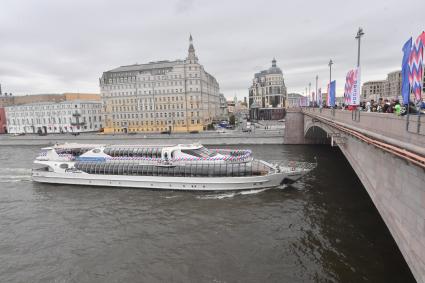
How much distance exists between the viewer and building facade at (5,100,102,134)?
108375 millimetres

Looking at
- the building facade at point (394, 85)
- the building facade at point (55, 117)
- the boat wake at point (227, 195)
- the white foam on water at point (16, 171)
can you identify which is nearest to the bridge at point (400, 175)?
the boat wake at point (227, 195)

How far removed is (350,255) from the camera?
16.6 meters

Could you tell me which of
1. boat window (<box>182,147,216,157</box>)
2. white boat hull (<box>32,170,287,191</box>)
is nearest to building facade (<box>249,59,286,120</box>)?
boat window (<box>182,147,216,157</box>)

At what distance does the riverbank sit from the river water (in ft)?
127

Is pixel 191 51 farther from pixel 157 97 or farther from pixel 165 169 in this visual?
pixel 165 169

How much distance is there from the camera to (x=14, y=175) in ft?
137

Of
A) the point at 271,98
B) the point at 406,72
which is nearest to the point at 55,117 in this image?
the point at 271,98

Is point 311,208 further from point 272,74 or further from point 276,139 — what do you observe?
point 272,74

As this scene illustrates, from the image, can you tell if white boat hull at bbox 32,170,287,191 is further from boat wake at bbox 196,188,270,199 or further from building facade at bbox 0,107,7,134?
building facade at bbox 0,107,7,134

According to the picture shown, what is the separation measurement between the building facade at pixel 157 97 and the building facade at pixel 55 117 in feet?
60.0

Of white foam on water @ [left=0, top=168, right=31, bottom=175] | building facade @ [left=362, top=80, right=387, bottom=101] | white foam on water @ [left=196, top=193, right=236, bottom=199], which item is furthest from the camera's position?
building facade @ [left=362, top=80, right=387, bottom=101]

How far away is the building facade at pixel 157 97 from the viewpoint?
89.4 meters

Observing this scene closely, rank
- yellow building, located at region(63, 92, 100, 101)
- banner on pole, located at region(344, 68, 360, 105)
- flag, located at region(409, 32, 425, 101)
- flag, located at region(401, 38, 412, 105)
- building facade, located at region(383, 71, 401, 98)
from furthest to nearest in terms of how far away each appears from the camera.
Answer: yellow building, located at region(63, 92, 100, 101), building facade, located at region(383, 71, 401, 98), banner on pole, located at region(344, 68, 360, 105), flag, located at region(401, 38, 412, 105), flag, located at region(409, 32, 425, 101)

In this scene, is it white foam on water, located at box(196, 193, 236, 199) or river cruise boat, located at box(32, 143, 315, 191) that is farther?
river cruise boat, located at box(32, 143, 315, 191)
